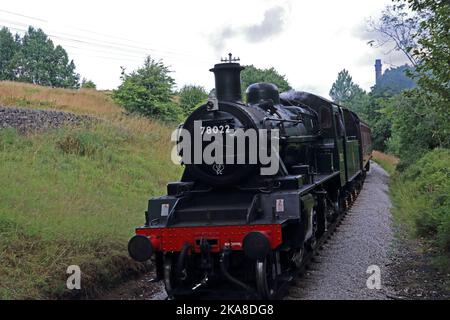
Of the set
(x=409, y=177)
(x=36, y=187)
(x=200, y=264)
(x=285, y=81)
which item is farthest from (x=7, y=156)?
(x=285, y=81)

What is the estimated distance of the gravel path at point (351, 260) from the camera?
6902 mm

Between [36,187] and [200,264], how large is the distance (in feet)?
15.5

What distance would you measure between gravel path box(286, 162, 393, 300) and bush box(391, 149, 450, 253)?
2.12 feet

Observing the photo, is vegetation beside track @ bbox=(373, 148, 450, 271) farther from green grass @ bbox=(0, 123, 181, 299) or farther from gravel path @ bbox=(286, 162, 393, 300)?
green grass @ bbox=(0, 123, 181, 299)

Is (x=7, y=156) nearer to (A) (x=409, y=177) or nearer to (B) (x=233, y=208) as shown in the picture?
(B) (x=233, y=208)

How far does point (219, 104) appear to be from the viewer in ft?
24.2

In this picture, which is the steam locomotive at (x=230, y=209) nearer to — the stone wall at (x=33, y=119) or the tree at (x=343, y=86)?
the stone wall at (x=33, y=119)

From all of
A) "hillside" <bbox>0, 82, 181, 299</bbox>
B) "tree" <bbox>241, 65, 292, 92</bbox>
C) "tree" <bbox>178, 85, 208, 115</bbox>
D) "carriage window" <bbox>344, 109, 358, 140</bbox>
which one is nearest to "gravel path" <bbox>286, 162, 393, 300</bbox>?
"carriage window" <bbox>344, 109, 358, 140</bbox>

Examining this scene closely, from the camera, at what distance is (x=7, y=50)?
65250mm

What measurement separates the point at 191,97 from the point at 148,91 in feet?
19.6

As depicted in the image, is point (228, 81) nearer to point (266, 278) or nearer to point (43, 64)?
point (266, 278)

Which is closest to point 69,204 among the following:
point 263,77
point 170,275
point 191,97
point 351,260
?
point 170,275

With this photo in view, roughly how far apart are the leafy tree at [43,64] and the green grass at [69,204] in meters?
→ 48.8

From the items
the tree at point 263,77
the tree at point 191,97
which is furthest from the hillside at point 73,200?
the tree at point 263,77
